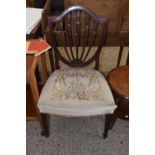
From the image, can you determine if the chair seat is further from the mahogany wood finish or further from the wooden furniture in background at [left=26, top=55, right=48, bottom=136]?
the mahogany wood finish

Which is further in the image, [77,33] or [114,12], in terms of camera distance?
[114,12]

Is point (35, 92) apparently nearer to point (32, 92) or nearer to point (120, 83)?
point (32, 92)

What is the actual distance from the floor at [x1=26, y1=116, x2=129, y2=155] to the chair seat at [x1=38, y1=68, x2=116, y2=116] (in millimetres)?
338

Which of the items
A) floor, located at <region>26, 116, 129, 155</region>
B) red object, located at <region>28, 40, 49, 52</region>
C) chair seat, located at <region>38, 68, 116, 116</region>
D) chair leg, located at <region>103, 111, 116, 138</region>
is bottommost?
floor, located at <region>26, 116, 129, 155</region>

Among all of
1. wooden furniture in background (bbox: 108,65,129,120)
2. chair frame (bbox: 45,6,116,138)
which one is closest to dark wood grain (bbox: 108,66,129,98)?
wooden furniture in background (bbox: 108,65,129,120)

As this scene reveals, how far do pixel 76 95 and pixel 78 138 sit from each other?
0.40m

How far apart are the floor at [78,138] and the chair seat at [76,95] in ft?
1.11

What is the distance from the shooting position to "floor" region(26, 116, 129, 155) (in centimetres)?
140

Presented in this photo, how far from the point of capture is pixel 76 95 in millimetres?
1232

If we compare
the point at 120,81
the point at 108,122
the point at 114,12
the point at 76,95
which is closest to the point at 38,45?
the point at 76,95

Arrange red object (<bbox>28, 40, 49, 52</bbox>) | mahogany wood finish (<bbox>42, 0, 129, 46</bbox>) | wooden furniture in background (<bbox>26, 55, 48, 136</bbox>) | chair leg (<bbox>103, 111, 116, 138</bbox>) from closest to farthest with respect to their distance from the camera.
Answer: wooden furniture in background (<bbox>26, 55, 48, 136</bbox>) < red object (<bbox>28, 40, 49, 52</bbox>) < chair leg (<bbox>103, 111, 116, 138</bbox>) < mahogany wood finish (<bbox>42, 0, 129, 46</bbox>)
